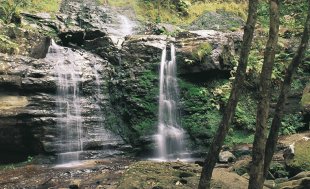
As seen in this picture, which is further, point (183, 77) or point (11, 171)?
point (183, 77)

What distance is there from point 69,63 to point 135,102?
10.4 feet

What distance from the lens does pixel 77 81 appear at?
50.3 ft

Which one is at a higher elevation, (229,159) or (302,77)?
(302,77)

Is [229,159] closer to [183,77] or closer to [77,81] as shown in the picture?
[183,77]

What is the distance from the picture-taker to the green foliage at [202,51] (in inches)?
640

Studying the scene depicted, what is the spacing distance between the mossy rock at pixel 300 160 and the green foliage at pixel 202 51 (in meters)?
6.96

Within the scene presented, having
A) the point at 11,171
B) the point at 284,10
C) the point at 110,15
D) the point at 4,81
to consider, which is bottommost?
the point at 11,171

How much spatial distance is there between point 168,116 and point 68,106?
13.5 ft

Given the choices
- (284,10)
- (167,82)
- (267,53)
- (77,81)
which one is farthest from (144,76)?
(267,53)

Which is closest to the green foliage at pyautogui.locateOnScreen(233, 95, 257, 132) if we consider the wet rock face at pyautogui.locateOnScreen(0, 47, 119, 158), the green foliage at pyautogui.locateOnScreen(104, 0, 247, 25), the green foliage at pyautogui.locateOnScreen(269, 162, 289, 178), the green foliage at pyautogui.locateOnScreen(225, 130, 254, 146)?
the green foliage at pyautogui.locateOnScreen(225, 130, 254, 146)

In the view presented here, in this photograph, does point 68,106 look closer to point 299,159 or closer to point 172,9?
point 299,159

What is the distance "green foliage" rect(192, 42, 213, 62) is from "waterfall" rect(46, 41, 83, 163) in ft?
16.2

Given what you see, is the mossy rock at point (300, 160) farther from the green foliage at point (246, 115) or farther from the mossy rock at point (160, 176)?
the green foliage at point (246, 115)

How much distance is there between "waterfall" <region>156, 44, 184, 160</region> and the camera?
14998 mm
